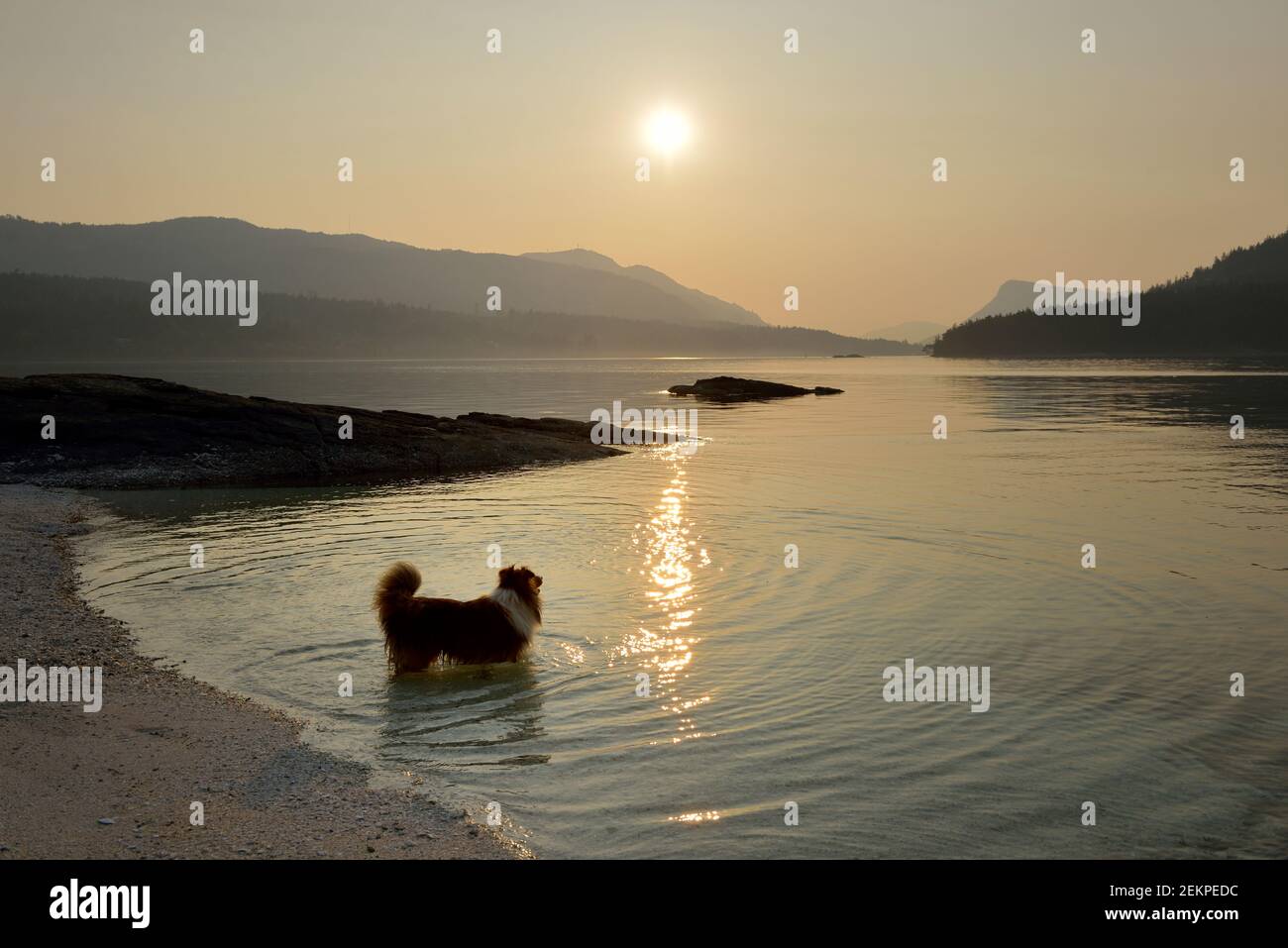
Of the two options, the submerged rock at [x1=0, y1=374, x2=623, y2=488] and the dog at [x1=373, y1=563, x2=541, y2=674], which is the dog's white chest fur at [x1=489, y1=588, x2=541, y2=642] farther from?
the submerged rock at [x1=0, y1=374, x2=623, y2=488]

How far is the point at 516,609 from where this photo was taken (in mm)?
10812

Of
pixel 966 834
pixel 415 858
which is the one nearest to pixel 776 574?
pixel 966 834

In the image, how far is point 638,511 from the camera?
71.9ft

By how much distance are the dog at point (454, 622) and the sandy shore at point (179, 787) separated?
4.74ft

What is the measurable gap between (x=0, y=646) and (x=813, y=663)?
8808 mm

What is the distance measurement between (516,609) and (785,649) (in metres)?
3.16

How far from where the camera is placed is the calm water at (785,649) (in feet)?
24.5

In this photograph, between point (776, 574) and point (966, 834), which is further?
point (776, 574)

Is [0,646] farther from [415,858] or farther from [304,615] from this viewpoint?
[415,858]

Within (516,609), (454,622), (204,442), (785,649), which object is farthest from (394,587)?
(204,442)

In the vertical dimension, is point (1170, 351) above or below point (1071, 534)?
→ above

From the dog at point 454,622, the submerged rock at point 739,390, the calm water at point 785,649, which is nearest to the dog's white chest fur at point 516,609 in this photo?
the dog at point 454,622

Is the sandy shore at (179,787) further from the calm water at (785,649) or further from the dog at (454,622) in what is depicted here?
the dog at (454,622)

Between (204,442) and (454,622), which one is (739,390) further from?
(454,622)
